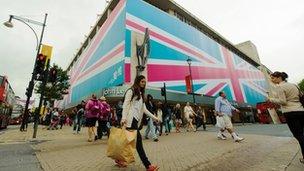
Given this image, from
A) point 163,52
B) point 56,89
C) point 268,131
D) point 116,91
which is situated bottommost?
point 268,131

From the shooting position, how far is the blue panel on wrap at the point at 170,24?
93.6 feet

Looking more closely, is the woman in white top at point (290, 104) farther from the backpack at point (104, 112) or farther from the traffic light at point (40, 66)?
the traffic light at point (40, 66)

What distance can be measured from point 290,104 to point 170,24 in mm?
29183

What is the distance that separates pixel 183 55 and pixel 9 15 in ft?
67.0

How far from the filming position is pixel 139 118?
4.28 m

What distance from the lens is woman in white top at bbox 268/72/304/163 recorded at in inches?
175

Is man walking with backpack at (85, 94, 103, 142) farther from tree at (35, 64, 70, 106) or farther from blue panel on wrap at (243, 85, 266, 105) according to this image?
blue panel on wrap at (243, 85, 266, 105)

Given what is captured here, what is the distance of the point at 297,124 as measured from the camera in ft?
14.6

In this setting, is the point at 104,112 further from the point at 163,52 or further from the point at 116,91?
the point at 163,52

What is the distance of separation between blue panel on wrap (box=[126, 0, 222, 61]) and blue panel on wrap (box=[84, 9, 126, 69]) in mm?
1630

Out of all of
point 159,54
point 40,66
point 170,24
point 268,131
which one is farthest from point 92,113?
point 170,24

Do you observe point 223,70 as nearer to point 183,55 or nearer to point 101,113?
point 183,55

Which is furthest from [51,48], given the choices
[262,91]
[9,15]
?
[262,91]

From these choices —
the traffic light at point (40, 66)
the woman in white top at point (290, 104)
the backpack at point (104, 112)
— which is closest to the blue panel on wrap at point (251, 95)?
the traffic light at point (40, 66)
